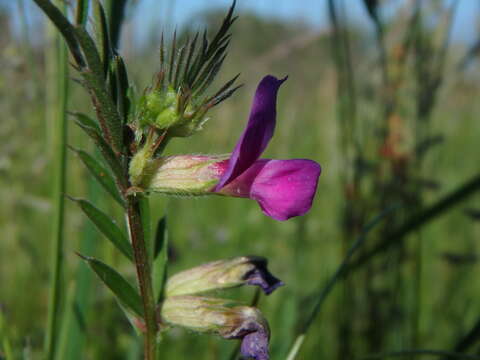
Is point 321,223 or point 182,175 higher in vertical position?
point 182,175

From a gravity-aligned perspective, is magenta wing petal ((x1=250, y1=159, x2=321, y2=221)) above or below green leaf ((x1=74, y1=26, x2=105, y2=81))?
below

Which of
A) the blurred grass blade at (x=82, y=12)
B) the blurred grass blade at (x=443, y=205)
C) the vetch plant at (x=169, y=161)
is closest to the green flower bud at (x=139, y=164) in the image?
the vetch plant at (x=169, y=161)

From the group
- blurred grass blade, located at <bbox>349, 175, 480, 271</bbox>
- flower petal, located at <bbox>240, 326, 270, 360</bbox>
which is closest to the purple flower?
flower petal, located at <bbox>240, 326, 270, 360</bbox>

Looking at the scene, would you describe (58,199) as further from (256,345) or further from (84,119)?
(256,345)

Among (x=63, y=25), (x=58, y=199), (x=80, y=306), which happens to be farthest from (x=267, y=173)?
(x=80, y=306)

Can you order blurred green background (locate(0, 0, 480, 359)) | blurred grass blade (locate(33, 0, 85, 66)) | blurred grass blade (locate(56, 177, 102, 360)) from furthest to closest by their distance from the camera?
blurred green background (locate(0, 0, 480, 359))
blurred grass blade (locate(56, 177, 102, 360))
blurred grass blade (locate(33, 0, 85, 66))

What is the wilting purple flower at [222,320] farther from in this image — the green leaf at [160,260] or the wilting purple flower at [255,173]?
the wilting purple flower at [255,173]

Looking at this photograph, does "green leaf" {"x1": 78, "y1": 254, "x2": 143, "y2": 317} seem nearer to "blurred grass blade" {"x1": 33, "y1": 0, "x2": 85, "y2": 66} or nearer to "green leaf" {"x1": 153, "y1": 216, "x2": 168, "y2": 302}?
"green leaf" {"x1": 153, "y1": 216, "x2": 168, "y2": 302}

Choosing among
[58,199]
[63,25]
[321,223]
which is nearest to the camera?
[63,25]

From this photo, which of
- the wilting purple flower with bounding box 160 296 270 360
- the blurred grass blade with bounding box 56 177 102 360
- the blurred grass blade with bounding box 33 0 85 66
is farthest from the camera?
the blurred grass blade with bounding box 56 177 102 360
